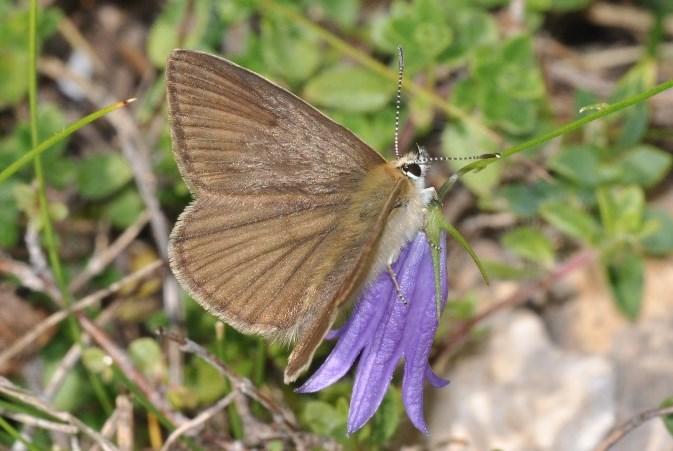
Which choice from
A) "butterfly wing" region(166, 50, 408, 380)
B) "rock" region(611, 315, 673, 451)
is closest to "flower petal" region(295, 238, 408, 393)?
"butterfly wing" region(166, 50, 408, 380)

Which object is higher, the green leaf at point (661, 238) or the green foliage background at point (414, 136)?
the green foliage background at point (414, 136)

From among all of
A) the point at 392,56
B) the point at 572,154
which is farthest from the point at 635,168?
the point at 392,56

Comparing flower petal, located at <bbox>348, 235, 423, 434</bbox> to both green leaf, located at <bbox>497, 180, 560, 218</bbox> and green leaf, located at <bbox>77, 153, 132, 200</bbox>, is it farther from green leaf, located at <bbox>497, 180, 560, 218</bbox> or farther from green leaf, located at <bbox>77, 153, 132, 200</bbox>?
green leaf, located at <bbox>77, 153, 132, 200</bbox>

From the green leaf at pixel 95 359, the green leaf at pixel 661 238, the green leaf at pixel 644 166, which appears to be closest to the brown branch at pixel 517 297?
the green leaf at pixel 661 238

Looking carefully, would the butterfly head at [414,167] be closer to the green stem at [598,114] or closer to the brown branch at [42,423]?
the green stem at [598,114]

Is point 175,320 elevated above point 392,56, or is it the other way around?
point 392,56

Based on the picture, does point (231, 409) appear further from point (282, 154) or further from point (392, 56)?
point (392, 56)
